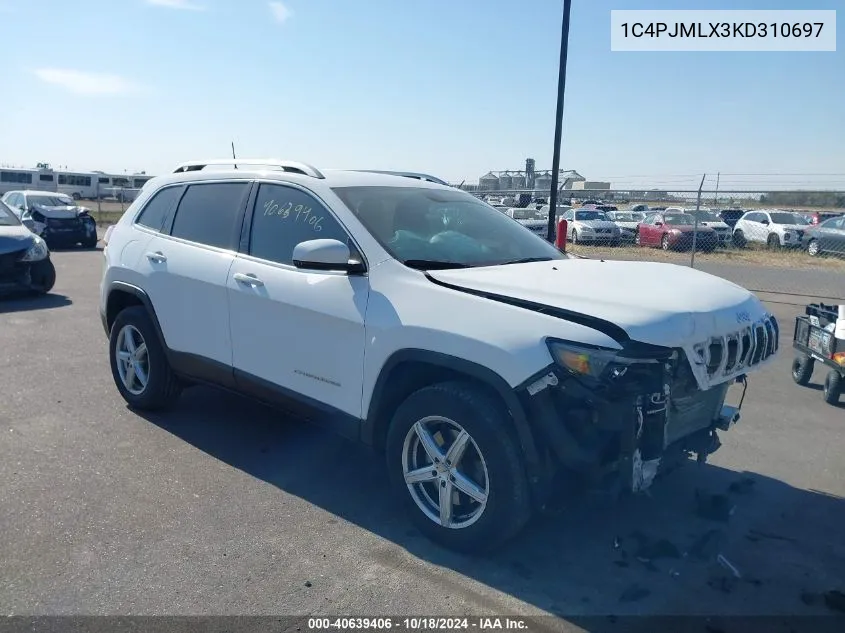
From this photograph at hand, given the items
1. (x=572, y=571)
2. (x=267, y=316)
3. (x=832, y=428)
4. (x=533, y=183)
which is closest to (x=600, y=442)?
(x=572, y=571)

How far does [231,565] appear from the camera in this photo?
11.3 feet

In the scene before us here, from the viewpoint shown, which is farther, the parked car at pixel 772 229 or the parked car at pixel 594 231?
the parked car at pixel 594 231

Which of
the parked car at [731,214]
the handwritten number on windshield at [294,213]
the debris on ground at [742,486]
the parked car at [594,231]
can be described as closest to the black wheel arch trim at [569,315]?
the handwritten number on windshield at [294,213]

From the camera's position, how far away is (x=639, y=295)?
3.44m

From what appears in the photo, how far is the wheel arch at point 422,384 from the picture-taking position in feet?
10.5

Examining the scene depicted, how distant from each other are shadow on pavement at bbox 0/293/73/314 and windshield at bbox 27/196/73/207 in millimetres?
10094

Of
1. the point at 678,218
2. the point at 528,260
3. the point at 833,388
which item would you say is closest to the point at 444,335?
the point at 528,260

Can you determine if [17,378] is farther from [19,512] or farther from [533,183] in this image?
[533,183]

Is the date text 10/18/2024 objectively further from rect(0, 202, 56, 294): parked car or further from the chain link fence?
the chain link fence

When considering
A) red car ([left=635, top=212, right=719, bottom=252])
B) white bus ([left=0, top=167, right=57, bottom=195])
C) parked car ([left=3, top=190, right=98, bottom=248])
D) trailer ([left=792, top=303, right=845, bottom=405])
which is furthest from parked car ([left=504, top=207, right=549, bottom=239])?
white bus ([left=0, top=167, right=57, bottom=195])

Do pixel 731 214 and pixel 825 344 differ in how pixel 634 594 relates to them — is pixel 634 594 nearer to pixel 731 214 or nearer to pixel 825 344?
pixel 825 344

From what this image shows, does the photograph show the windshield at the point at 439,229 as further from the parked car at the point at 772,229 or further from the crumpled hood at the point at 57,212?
the parked car at the point at 772,229

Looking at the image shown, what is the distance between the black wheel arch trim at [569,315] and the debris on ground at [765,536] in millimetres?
1526

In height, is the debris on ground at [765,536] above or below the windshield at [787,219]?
below
